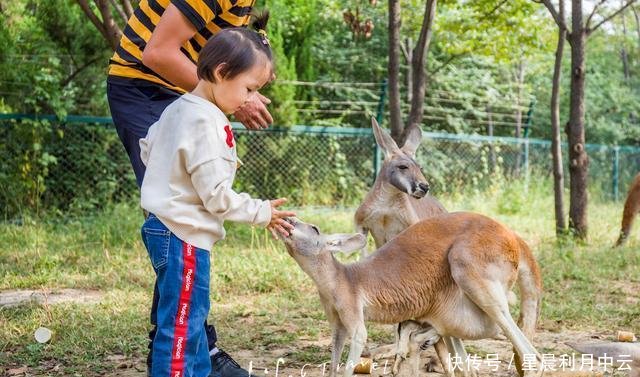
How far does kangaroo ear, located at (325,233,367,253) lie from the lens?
11.7 ft

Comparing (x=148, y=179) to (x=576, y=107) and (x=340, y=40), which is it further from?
(x=340, y=40)

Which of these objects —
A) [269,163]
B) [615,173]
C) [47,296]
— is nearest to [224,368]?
[47,296]

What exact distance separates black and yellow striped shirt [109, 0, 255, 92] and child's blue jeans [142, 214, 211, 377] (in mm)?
807

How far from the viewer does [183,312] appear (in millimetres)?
2955

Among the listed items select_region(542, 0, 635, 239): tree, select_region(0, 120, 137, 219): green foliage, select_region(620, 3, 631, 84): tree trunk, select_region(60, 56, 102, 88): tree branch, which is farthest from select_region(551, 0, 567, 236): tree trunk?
select_region(620, 3, 631, 84): tree trunk

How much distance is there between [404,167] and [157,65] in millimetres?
2213

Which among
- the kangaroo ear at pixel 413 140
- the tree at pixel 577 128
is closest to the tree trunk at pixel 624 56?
the tree at pixel 577 128

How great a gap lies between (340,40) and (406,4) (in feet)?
8.78

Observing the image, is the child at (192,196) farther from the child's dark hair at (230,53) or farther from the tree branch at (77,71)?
the tree branch at (77,71)

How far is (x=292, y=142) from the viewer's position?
11547mm

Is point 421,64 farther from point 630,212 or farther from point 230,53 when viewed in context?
point 230,53

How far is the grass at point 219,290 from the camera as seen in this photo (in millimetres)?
4660

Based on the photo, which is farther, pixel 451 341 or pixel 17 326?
pixel 17 326

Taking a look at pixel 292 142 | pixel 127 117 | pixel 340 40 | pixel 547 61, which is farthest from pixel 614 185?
pixel 127 117
